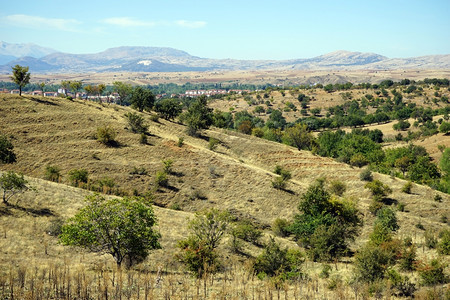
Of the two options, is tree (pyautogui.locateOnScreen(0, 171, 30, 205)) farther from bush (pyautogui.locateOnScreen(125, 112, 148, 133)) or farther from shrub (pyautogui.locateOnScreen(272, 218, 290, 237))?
bush (pyautogui.locateOnScreen(125, 112, 148, 133))

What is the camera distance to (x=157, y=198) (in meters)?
48.0

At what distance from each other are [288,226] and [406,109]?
125745 mm

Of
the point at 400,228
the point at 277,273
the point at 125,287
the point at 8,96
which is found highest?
the point at 8,96

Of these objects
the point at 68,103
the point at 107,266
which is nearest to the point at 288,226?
the point at 107,266

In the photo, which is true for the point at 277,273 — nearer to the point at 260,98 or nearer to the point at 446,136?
the point at 446,136

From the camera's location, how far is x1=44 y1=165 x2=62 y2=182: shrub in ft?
153

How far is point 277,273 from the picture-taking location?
87.5 ft

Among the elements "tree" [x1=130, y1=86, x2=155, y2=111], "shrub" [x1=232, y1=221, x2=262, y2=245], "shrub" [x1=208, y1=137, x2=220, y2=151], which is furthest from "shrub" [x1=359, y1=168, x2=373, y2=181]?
"tree" [x1=130, y1=86, x2=155, y2=111]

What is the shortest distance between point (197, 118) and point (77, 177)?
33999mm

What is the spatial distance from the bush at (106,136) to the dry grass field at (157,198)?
1177 millimetres

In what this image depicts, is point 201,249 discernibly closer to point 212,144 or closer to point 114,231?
point 114,231

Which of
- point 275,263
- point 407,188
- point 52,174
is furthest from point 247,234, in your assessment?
point 407,188

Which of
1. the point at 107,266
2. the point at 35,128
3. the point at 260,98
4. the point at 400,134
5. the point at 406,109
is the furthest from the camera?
the point at 260,98

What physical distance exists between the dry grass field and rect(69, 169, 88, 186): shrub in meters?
1.02
